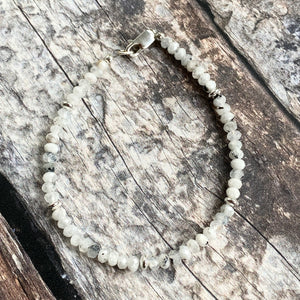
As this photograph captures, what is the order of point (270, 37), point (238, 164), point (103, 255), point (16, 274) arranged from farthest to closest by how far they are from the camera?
point (270, 37)
point (238, 164)
point (103, 255)
point (16, 274)

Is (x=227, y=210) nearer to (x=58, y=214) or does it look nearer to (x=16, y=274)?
(x=58, y=214)

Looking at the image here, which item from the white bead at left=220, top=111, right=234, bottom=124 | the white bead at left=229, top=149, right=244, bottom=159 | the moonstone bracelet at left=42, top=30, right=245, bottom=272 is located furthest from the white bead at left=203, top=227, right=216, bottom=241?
the white bead at left=220, top=111, right=234, bottom=124

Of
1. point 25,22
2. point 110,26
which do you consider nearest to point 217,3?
point 110,26

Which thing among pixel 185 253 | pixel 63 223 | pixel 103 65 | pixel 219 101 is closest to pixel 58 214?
pixel 63 223

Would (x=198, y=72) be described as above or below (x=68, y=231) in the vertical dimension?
above

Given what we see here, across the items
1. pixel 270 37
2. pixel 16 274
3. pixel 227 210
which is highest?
pixel 270 37

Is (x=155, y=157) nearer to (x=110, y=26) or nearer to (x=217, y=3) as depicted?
(x=110, y=26)

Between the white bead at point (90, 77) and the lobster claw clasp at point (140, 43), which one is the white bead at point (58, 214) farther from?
the lobster claw clasp at point (140, 43)
